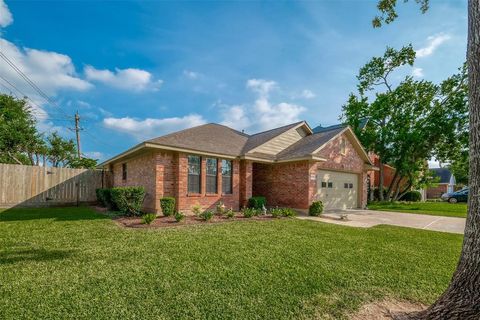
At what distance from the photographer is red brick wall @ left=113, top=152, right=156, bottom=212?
991cm

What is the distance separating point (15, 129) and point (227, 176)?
20.1 meters

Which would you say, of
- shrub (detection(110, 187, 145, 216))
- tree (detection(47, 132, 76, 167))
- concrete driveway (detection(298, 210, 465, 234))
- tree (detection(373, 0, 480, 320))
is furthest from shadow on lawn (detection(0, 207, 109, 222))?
tree (detection(47, 132, 76, 167))

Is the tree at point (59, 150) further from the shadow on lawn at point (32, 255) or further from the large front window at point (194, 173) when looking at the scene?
the shadow on lawn at point (32, 255)

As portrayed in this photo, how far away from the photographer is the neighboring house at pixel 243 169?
998cm

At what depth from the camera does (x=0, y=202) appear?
11945mm

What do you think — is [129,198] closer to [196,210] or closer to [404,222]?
[196,210]

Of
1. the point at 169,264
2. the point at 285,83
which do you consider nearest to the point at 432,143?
the point at 285,83

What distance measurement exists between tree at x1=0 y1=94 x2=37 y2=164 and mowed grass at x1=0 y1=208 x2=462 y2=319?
17.3m

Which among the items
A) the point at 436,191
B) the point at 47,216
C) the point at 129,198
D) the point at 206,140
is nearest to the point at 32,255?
the point at 129,198

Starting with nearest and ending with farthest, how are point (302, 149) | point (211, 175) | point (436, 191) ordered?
1. point (211, 175)
2. point (302, 149)
3. point (436, 191)

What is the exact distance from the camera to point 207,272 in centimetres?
397

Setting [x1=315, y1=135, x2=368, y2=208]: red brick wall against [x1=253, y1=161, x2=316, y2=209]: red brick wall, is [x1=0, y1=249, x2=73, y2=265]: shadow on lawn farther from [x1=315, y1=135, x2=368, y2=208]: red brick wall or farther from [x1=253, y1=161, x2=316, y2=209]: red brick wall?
[x1=315, y1=135, x2=368, y2=208]: red brick wall

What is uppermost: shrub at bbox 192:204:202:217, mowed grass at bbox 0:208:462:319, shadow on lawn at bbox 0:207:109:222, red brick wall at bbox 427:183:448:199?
shrub at bbox 192:204:202:217

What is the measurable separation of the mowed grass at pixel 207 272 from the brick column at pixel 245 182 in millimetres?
5135
